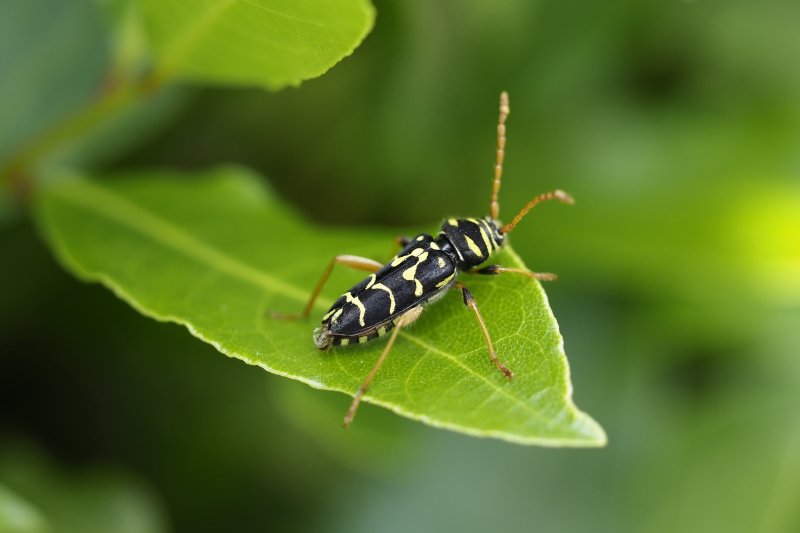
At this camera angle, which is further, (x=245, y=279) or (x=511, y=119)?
(x=511, y=119)

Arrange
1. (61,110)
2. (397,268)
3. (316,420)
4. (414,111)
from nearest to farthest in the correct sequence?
(397,268), (316,420), (61,110), (414,111)

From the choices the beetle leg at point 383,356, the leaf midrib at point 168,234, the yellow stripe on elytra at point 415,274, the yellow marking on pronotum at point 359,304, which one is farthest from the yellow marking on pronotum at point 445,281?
the leaf midrib at point 168,234

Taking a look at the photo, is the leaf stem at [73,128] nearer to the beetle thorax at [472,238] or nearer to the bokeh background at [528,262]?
the bokeh background at [528,262]

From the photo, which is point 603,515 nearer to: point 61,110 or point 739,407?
point 739,407

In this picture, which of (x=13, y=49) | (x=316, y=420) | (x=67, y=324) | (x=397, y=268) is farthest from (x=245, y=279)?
(x=13, y=49)

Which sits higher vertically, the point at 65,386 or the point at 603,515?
the point at 603,515

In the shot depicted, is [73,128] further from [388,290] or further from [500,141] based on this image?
[500,141]

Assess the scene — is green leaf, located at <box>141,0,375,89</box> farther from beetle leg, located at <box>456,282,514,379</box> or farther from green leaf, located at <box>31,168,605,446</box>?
beetle leg, located at <box>456,282,514,379</box>
